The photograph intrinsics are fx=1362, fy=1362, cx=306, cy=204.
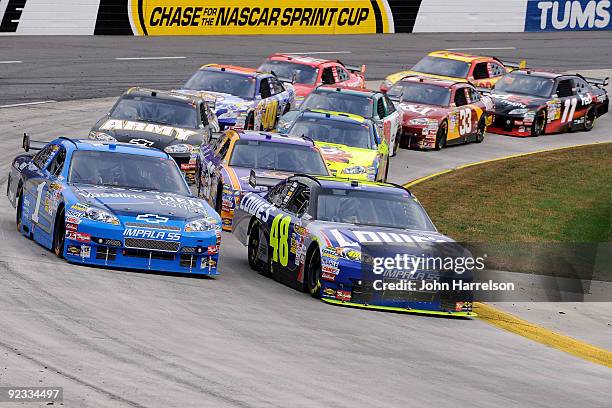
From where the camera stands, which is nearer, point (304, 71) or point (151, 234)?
point (151, 234)

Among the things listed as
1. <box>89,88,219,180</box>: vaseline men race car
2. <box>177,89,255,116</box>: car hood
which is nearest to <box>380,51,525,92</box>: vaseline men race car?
<box>177,89,255,116</box>: car hood

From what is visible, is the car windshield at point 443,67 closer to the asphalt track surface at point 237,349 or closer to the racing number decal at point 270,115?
the racing number decal at point 270,115

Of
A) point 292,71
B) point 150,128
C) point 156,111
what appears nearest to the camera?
point 150,128

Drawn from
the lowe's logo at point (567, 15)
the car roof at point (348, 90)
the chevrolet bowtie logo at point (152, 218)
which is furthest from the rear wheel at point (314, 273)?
the lowe's logo at point (567, 15)

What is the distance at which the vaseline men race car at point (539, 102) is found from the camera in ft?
108

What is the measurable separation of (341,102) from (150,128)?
5.64m

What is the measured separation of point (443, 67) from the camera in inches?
1414

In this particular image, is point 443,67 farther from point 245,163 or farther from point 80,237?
point 80,237

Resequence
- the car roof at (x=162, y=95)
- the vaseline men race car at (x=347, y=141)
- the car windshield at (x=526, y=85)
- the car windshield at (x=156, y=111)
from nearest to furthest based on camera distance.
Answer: the vaseline men race car at (x=347, y=141) < the car windshield at (x=156, y=111) < the car roof at (x=162, y=95) < the car windshield at (x=526, y=85)

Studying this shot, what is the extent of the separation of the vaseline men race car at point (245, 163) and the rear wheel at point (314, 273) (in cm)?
435

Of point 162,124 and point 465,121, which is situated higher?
point 162,124

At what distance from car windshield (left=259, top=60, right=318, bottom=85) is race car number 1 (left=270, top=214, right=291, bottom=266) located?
16506 mm

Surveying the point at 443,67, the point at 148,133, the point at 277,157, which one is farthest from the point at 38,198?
the point at 443,67

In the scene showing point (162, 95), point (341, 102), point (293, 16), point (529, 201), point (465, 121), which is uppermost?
point (293, 16)
